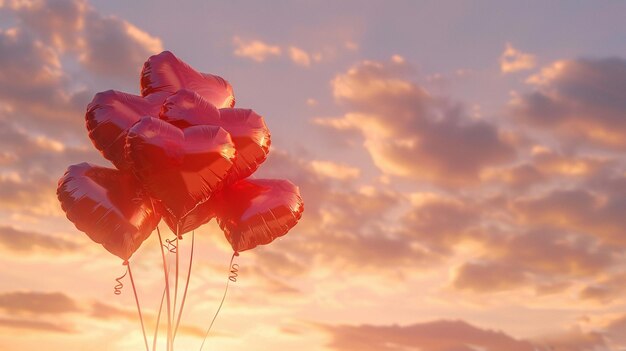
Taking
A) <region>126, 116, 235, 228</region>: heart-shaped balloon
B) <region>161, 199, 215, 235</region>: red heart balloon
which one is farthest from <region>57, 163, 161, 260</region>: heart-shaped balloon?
<region>126, 116, 235, 228</region>: heart-shaped balloon

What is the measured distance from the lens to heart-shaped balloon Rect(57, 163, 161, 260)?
1155cm

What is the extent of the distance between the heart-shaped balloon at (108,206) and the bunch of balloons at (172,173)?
0.01 metres

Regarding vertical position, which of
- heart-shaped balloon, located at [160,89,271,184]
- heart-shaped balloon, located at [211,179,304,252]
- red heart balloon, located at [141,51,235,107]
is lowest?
heart-shaped balloon, located at [211,179,304,252]

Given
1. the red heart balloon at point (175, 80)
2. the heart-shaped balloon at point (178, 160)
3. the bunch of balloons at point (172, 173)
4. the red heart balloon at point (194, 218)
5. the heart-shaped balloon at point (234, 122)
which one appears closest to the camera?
the heart-shaped balloon at point (178, 160)

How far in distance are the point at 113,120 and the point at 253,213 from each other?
91.5 inches

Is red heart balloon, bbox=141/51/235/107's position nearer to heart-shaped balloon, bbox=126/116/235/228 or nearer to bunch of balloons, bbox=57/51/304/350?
bunch of balloons, bbox=57/51/304/350

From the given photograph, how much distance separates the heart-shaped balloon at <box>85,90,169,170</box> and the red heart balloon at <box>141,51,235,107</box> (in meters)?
0.64

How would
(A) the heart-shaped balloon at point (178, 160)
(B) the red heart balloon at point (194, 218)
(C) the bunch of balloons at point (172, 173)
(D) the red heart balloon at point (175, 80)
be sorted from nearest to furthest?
(A) the heart-shaped balloon at point (178, 160) → (C) the bunch of balloons at point (172, 173) → (B) the red heart balloon at point (194, 218) → (D) the red heart balloon at point (175, 80)

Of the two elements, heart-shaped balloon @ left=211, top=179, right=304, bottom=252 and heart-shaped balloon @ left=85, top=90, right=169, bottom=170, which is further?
heart-shaped balloon @ left=211, top=179, right=304, bottom=252

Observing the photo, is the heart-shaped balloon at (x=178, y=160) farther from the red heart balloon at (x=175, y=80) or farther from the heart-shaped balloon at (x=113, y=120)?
the red heart balloon at (x=175, y=80)

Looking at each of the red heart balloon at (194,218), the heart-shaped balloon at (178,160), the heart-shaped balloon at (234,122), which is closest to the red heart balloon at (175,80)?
the heart-shaped balloon at (234,122)

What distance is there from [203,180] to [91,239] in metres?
1.94

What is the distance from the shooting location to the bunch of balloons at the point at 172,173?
10977 mm

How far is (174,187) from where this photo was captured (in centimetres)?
1099
